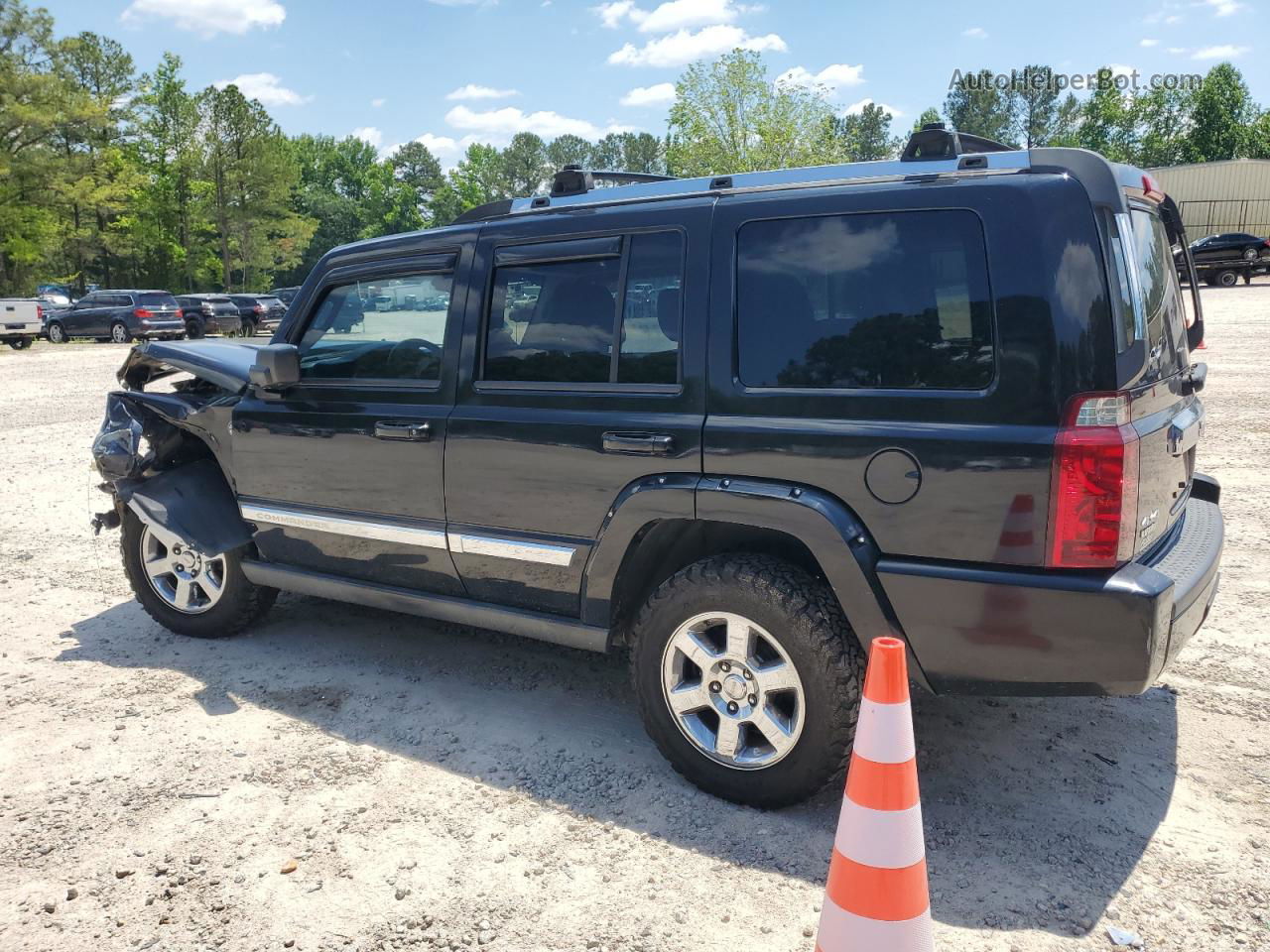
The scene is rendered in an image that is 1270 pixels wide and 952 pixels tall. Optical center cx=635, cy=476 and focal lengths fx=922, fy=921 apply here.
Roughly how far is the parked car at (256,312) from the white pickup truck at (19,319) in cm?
687

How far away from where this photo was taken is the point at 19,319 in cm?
2706

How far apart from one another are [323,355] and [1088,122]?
325 ft

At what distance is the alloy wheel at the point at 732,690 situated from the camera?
9.95 ft

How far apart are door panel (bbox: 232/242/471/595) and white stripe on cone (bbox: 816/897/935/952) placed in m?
2.24

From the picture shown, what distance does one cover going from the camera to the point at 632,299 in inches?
133

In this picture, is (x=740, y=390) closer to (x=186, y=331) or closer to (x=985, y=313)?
(x=985, y=313)

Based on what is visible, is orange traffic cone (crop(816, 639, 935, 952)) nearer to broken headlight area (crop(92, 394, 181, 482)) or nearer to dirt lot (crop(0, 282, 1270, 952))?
dirt lot (crop(0, 282, 1270, 952))

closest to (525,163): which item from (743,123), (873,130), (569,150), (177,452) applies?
(569,150)

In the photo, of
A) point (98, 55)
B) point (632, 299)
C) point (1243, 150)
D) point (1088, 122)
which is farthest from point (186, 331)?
point (1088, 122)

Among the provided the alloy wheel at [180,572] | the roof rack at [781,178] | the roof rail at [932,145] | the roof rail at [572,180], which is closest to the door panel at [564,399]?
the roof rack at [781,178]

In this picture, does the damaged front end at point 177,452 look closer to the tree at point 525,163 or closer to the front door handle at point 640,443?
the front door handle at point 640,443

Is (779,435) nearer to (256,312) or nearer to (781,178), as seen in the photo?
(781,178)

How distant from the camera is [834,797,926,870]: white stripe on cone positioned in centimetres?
209

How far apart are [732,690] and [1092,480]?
1.30 metres
